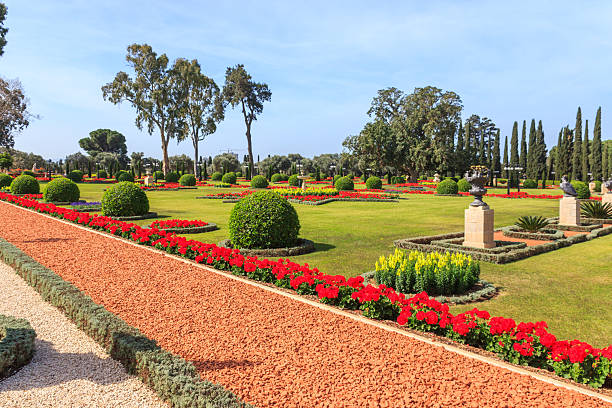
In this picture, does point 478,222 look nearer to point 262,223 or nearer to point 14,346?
point 262,223

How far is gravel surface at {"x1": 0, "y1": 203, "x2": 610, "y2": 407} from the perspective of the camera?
309 centimetres

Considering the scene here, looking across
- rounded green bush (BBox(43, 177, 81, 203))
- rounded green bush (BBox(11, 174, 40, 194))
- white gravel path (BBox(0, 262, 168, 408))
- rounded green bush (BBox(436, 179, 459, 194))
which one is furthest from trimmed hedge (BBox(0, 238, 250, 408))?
rounded green bush (BBox(436, 179, 459, 194))

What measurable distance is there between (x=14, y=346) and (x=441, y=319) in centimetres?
404

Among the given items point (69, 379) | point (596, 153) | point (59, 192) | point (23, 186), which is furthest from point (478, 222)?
point (596, 153)

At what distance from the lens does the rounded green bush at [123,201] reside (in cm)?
1435

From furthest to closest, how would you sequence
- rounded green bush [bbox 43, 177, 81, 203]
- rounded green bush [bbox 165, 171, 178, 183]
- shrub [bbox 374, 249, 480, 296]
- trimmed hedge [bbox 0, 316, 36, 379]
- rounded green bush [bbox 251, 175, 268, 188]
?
1. rounded green bush [bbox 165, 171, 178, 183]
2. rounded green bush [bbox 251, 175, 268, 188]
3. rounded green bush [bbox 43, 177, 81, 203]
4. shrub [bbox 374, 249, 480, 296]
5. trimmed hedge [bbox 0, 316, 36, 379]

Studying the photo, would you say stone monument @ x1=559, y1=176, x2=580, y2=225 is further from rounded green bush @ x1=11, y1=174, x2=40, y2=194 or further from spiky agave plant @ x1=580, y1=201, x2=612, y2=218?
rounded green bush @ x1=11, y1=174, x2=40, y2=194

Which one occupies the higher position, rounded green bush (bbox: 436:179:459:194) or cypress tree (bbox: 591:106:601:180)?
cypress tree (bbox: 591:106:601:180)

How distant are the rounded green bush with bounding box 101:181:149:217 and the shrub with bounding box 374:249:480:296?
36.4ft

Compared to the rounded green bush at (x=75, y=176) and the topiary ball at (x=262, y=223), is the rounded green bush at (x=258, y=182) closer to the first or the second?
the rounded green bush at (x=75, y=176)

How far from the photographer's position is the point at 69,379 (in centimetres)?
351

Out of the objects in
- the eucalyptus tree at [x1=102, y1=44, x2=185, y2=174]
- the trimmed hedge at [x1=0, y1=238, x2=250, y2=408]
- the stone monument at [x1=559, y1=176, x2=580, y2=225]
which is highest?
the eucalyptus tree at [x1=102, y1=44, x2=185, y2=174]

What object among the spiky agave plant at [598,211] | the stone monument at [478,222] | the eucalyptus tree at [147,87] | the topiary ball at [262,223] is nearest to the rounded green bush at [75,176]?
the eucalyptus tree at [147,87]

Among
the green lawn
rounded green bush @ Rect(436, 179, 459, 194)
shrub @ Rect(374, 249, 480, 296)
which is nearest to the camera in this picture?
the green lawn
